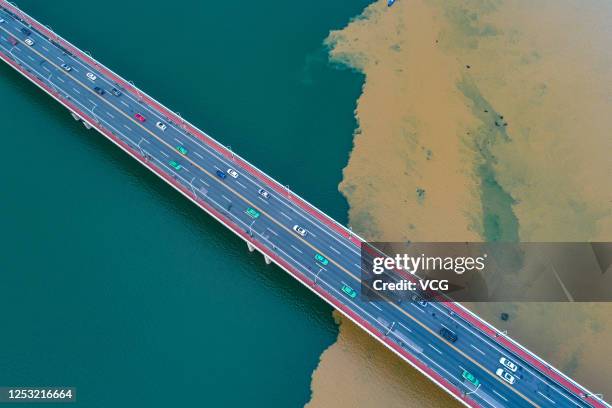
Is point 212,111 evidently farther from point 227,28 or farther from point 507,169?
point 507,169

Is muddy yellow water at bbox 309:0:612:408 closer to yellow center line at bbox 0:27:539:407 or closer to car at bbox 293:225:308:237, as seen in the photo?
yellow center line at bbox 0:27:539:407

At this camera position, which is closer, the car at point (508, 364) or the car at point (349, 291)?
the car at point (508, 364)

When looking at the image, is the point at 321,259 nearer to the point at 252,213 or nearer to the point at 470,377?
the point at 252,213

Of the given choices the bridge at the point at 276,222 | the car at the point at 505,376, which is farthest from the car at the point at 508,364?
the car at the point at 505,376

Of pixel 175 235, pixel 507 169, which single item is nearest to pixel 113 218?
pixel 175 235

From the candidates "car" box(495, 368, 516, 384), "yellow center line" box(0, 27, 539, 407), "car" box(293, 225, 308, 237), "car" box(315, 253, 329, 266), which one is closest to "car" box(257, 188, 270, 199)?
"yellow center line" box(0, 27, 539, 407)

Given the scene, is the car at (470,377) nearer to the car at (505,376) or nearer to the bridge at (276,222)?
the bridge at (276,222)
